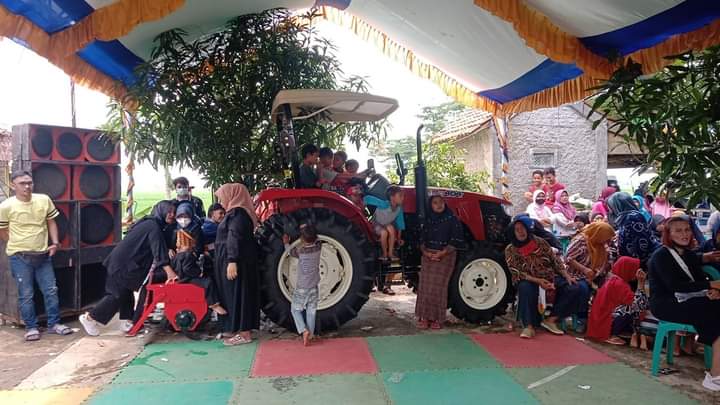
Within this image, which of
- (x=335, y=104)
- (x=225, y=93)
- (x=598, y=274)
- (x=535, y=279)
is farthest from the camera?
(x=225, y=93)

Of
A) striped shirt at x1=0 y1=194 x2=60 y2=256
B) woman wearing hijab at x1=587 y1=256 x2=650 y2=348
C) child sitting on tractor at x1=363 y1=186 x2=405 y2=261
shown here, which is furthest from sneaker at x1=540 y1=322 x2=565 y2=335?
striped shirt at x1=0 y1=194 x2=60 y2=256

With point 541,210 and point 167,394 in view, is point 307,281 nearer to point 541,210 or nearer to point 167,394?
point 167,394

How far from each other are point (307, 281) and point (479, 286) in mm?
1771

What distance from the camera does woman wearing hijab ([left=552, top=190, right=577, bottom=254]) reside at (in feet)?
21.8

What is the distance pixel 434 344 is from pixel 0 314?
4.34m

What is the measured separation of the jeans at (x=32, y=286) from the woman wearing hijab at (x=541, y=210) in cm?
574

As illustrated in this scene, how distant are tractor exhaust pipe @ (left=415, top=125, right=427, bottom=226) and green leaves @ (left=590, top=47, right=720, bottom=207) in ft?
6.85

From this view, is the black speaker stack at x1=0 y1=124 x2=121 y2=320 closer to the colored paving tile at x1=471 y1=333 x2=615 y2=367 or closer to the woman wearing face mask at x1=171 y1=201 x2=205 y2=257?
the woman wearing face mask at x1=171 y1=201 x2=205 y2=257

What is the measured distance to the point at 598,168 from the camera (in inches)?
461

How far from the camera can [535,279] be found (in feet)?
15.2

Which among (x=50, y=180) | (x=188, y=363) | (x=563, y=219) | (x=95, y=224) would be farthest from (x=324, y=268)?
(x=563, y=219)

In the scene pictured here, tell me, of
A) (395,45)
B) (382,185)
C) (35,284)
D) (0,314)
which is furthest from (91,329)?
(395,45)

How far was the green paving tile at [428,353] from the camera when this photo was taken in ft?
12.9

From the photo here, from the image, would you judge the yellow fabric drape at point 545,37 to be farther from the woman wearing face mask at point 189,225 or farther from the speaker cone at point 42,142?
the speaker cone at point 42,142
